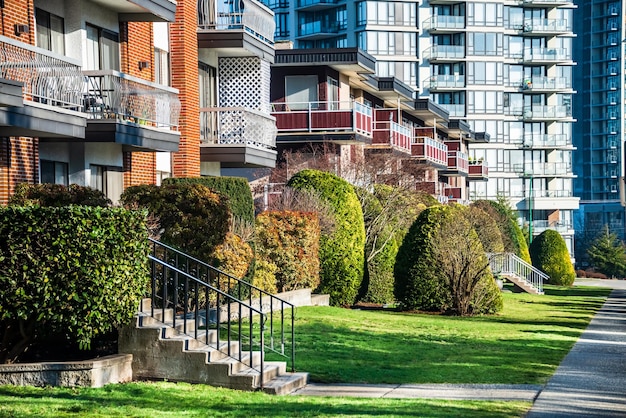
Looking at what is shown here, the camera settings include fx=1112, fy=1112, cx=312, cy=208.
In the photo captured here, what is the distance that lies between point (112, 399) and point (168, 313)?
350 cm

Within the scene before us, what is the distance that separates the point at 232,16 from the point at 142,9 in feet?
22.4

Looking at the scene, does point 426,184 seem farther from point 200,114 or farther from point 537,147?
point 537,147

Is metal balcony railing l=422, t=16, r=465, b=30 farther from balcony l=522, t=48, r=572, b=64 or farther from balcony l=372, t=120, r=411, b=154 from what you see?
balcony l=372, t=120, r=411, b=154

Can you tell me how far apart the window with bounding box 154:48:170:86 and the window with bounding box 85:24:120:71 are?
8.91ft

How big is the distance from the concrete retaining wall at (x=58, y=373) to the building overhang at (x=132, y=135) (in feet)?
31.4

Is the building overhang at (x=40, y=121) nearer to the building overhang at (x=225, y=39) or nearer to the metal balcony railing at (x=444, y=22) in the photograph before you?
the building overhang at (x=225, y=39)

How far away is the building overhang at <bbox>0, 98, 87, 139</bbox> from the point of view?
1944cm

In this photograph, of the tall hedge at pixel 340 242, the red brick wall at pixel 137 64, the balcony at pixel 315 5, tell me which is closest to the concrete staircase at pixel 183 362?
the red brick wall at pixel 137 64

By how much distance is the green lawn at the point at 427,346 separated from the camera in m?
18.5

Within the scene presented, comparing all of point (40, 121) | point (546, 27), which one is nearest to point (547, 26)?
point (546, 27)

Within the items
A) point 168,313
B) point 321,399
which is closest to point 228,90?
point 168,313

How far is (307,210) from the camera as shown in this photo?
32469mm

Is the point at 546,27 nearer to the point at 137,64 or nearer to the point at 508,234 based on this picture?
the point at 508,234

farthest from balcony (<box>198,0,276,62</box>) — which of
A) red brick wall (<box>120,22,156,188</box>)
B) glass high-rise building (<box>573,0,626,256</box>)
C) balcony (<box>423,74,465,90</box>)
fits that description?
glass high-rise building (<box>573,0,626,256</box>)
